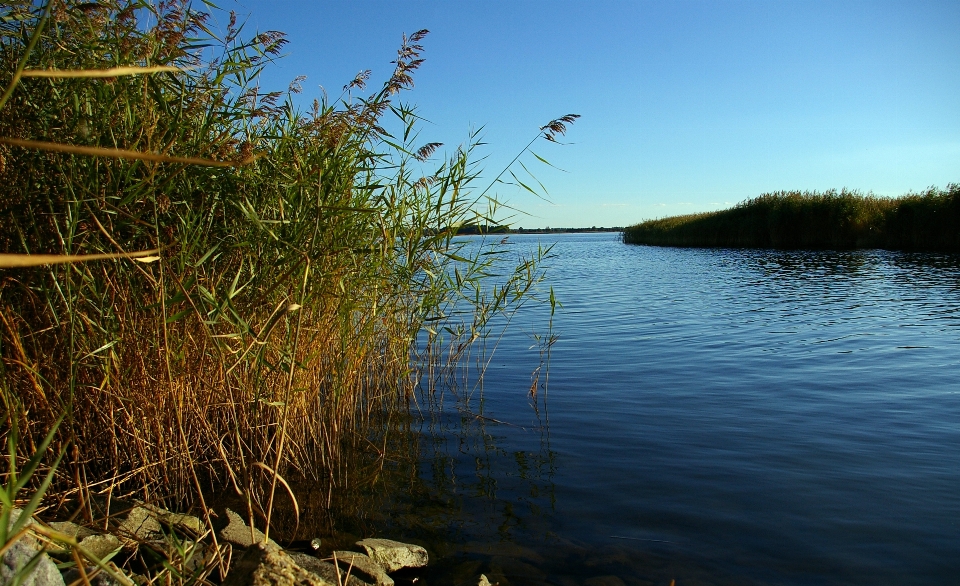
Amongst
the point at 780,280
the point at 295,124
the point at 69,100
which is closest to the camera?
the point at 69,100

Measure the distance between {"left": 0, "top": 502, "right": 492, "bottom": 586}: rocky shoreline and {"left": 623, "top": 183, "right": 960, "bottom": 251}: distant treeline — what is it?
29921 mm

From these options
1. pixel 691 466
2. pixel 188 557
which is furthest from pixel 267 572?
pixel 691 466

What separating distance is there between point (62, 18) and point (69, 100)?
0.48 metres

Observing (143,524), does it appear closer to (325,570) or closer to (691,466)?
(325,570)

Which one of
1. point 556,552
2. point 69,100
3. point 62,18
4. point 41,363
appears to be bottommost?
point 556,552

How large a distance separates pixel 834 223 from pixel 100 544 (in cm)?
3533

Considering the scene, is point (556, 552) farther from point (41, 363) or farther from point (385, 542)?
point (41, 363)

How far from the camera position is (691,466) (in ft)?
18.0

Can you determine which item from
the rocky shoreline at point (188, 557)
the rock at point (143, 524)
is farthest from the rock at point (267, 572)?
the rock at point (143, 524)

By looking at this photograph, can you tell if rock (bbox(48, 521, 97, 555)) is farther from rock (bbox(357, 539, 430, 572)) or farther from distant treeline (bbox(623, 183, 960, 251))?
distant treeline (bbox(623, 183, 960, 251))

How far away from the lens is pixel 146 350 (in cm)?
393

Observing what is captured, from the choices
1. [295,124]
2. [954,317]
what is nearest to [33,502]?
[295,124]

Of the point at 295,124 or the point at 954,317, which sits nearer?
the point at 295,124

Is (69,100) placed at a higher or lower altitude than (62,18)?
lower
